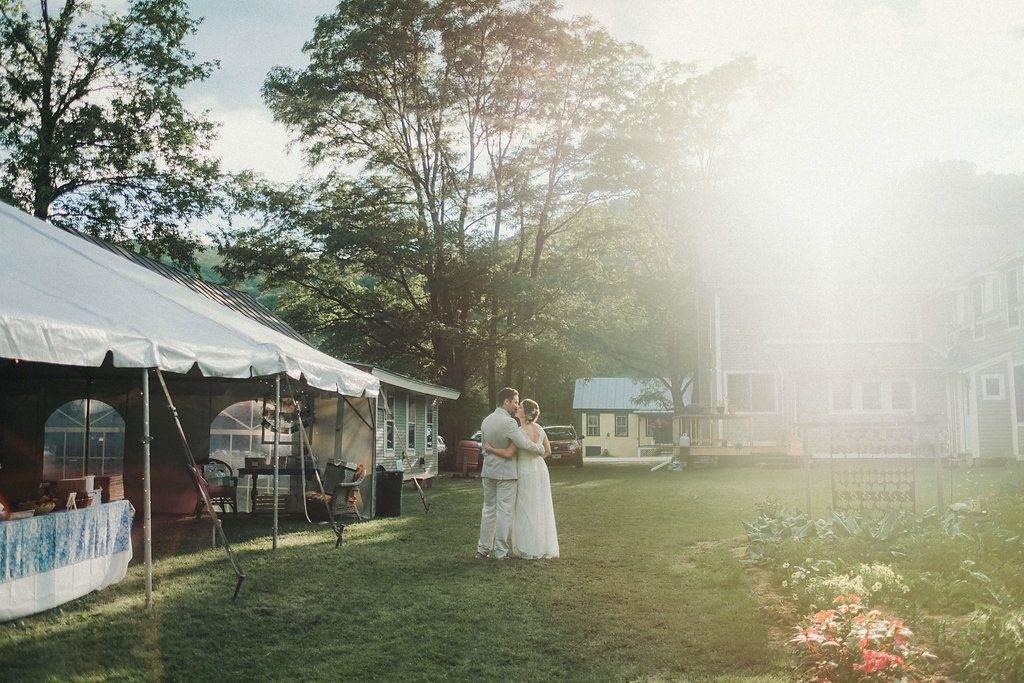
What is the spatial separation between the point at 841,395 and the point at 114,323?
25.6 metres

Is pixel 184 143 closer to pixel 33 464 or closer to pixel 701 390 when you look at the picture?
pixel 33 464

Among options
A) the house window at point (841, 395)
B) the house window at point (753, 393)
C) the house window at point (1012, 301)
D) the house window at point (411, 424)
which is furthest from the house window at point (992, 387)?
the house window at point (411, 424)

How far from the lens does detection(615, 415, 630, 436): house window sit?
61.0 metres

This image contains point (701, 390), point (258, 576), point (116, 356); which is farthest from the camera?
point (701, 390)

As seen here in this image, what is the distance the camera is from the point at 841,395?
2923 centimetres

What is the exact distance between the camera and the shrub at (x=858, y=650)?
5.15 metres

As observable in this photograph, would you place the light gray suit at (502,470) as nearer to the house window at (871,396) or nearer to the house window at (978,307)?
the house window at (978,307)

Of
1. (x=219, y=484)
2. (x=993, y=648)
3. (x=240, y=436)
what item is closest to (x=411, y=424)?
(x=240, y=436)

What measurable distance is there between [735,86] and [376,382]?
96.4 ft

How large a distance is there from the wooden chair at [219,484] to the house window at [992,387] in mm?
20411

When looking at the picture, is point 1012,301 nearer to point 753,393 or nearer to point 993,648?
point 753,393

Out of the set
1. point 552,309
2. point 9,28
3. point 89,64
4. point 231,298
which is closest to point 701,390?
point 552,309

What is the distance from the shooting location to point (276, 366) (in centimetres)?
1002

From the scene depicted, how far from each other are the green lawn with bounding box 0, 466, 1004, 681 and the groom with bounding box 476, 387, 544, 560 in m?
0.35
